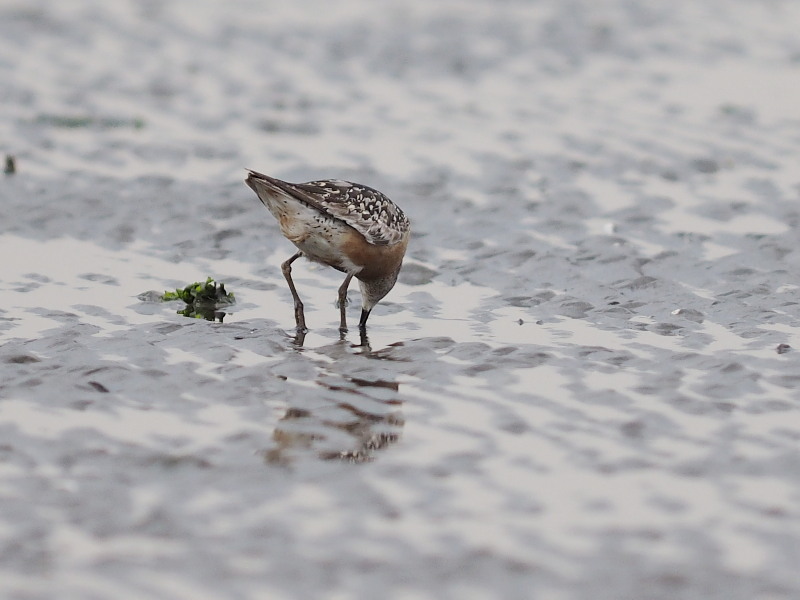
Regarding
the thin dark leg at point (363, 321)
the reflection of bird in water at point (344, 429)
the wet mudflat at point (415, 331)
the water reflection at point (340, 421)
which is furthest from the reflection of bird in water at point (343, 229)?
the reflection of bird in water at point (344, 429)

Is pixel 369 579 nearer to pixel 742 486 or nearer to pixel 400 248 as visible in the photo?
pixel 742 486

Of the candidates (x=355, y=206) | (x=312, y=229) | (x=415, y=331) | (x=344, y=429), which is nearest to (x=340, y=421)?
(x=344, y=429)

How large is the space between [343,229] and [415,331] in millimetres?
988

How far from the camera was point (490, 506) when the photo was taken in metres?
6.51

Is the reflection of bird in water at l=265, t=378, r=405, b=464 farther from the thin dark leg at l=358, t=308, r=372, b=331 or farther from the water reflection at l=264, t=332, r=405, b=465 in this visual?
the thin dark leg at l=358, t=308, r=372, b=331

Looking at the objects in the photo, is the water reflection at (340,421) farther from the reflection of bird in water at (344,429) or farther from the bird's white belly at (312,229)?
the bird's white belly at (312,229)

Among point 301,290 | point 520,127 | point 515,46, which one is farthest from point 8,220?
point 515,46

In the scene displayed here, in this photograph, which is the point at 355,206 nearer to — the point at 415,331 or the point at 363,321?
the point at 363,321

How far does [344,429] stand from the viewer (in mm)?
7590

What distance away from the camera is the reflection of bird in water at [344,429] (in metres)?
7.19

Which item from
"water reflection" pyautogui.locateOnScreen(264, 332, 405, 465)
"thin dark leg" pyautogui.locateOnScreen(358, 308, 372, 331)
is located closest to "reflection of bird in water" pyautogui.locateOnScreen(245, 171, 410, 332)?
"thin dark leg" pyautogui.locateOnScreen(358, 308, 372, 331)

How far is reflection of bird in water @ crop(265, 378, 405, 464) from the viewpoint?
719 centimetres

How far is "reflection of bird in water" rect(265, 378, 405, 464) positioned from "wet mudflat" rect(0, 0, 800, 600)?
26 millimetres

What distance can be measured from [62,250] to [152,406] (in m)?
4.28
